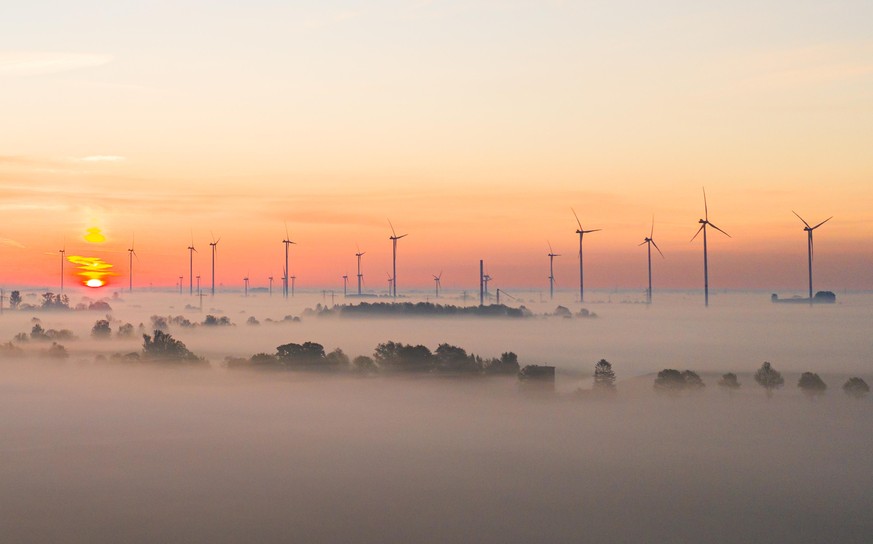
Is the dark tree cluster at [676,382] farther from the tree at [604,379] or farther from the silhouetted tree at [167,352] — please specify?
the silhouetted tree at [167,352]

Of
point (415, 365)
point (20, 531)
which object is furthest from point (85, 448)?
point (415, 365)

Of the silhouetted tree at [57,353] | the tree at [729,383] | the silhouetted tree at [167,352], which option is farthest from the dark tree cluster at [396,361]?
the silhouetted tree at [57,353]

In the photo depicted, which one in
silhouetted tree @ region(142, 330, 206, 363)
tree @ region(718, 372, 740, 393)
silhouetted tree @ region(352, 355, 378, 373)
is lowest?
tree @ region(718, 372, 740, 393)

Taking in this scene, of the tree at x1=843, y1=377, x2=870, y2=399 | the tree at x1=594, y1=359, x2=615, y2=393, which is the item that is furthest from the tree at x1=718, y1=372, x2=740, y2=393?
the tree at x1=594, y1=359, x2=615, y2=393

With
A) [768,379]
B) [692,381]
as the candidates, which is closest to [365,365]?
[692,381]

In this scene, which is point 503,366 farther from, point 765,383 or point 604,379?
point 765,383

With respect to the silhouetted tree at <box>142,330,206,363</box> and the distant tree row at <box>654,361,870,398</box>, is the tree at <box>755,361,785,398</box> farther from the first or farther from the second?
the silhouetted tree at <box>142,330,206,363</box>
